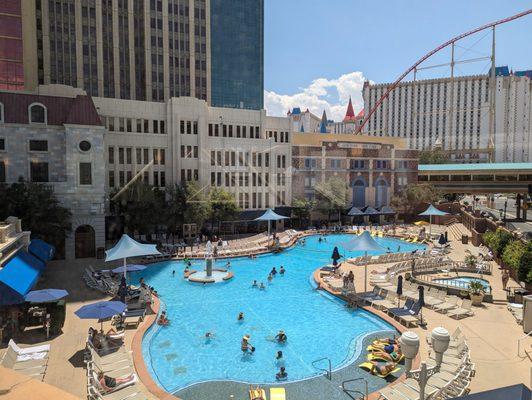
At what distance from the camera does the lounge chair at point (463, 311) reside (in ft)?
70.7

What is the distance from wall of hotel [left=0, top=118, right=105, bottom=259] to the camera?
3412 cm

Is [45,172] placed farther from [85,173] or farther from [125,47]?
[125,47]

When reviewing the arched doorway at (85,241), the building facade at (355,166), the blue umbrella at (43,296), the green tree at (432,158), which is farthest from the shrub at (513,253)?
the green tree at (432,158)

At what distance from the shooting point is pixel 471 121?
511 ft

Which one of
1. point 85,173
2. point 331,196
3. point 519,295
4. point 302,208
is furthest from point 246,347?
point 331,196

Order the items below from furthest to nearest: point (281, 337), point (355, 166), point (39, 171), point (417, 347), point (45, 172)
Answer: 1. point (355, 166)
2. point (45, 172)
3. point (39, 171)
4. point (281, 337)
5. point (417, 347)

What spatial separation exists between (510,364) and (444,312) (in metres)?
6.38

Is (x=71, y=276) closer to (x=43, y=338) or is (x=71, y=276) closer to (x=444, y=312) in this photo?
(x=43, y=338)

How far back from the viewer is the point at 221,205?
46125 mm

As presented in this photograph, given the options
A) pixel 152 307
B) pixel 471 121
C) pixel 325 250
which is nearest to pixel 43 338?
pixel 152 307

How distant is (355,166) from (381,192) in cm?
652

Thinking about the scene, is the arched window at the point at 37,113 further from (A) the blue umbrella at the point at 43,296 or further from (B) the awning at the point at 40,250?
(A) the blue umbrella at the point at 43,296

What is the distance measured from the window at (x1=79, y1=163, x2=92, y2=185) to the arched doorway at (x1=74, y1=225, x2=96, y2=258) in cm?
405

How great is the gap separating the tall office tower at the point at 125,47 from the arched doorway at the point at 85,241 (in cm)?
3380
